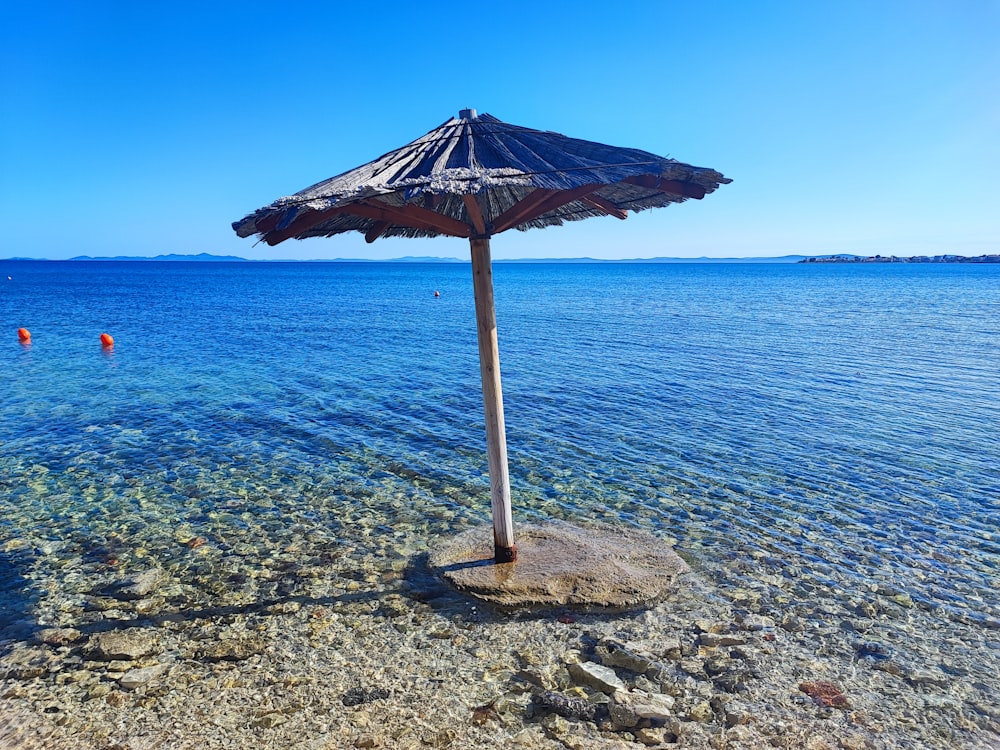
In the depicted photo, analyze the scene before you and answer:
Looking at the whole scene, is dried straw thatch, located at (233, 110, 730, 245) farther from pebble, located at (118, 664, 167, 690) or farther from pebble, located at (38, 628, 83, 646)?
pebble, located at (38, 628, 83, 646)

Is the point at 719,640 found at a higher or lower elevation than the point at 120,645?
lower

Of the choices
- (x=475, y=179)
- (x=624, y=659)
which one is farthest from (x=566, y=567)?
(x=475, y=179)

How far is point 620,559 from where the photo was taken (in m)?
6.65

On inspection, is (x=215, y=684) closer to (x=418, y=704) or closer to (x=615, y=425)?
(x=418, y=704)

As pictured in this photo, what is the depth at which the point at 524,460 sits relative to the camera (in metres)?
10.4

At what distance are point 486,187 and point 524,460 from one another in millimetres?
6559

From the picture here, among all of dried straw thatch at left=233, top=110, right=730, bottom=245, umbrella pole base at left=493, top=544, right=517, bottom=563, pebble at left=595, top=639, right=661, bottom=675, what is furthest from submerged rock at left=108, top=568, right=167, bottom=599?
pebble at left=595, top=639, right=661, bottom=675

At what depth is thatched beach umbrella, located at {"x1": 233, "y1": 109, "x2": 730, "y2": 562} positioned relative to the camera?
4.68 m

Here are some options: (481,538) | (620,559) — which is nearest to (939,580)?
(620,559)

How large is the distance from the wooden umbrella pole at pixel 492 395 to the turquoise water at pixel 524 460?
4.45ft

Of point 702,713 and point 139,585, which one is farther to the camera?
point 139,585

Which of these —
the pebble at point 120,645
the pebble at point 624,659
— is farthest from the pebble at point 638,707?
the pebble at point 120,645

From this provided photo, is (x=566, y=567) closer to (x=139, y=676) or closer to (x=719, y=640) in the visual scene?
(x=719, y=640)

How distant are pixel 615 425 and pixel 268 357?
48.4 feet
